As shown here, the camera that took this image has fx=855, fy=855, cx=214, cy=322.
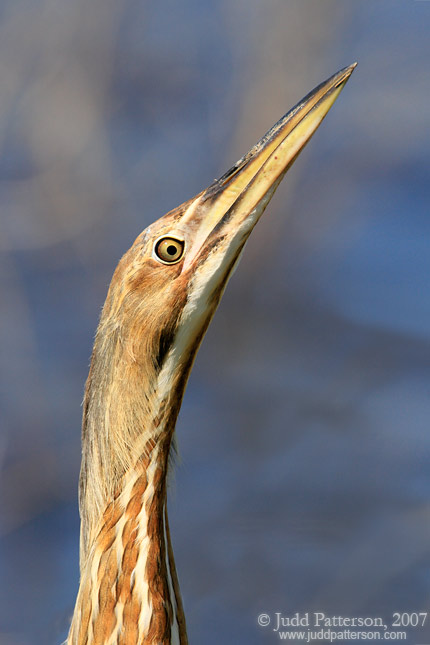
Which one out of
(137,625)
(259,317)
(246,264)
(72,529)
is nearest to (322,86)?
(137,625)

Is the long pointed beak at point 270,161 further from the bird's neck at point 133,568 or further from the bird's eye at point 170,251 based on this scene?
the bird's neck at point 133,568

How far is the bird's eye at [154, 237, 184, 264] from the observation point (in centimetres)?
114

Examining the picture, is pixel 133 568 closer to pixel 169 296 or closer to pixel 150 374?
pixel 150 374

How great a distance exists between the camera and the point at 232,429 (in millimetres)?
2668

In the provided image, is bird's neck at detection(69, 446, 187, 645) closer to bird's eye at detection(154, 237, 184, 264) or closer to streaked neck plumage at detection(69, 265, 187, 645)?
streaked neck plumage at detection(69, 265, 187, 645)

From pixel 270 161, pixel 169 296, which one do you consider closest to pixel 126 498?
pixel 169 296

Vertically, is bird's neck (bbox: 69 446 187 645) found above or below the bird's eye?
below

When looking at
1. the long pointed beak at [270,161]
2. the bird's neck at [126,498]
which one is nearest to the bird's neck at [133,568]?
the bird's neck at [126,498]

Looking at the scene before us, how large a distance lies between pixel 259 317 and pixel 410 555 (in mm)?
1094

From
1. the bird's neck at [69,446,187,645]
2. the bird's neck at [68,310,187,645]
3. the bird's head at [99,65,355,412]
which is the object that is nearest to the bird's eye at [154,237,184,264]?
the bird's head at [99,65,355,412]

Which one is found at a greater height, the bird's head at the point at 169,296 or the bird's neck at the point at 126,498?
the bird's head at the point at 169,296

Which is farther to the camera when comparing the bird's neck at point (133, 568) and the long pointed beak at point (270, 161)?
the bird's neck at point (133, 568)

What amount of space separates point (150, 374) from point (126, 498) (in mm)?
186

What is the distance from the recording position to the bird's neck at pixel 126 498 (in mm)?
1182
